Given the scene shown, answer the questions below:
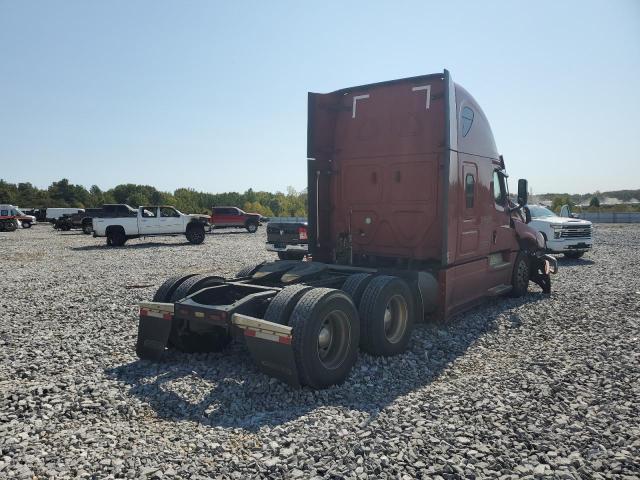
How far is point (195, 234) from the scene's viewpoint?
23.0m

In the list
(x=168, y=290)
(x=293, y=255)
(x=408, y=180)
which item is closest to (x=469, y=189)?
(x=408, y=180)

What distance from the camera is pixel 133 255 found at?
691 inches

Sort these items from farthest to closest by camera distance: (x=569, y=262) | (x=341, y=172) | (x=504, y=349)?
1. (x=569, y=262)
2. (x=341, y=172)
3. (x=504, y=349)

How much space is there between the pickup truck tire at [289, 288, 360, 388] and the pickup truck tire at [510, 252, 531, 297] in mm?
5534

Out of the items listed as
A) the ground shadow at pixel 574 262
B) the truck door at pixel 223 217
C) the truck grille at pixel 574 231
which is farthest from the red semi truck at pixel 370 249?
the truck door at pixel 223 217

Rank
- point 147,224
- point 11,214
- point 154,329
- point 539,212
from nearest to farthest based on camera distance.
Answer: point 154,329, point 539,212, point 147,224, point 11,214

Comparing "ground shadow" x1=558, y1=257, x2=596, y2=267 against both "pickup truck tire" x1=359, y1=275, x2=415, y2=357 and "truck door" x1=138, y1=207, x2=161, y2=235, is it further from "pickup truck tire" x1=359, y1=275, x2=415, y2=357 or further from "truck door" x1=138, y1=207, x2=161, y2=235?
"truck door" x1=138, y1=207, x2=161, y2=235

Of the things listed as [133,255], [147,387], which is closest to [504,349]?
[147,387]

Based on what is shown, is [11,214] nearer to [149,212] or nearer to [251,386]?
[149,212]

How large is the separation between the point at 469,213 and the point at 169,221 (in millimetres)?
18903

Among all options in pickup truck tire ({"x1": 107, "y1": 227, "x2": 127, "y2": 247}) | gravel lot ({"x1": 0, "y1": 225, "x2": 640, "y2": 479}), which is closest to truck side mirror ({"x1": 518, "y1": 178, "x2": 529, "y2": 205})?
gravel lot ({"x1": 0, "y1": 225, "x2": 640, "y2": 479})

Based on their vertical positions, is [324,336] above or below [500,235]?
below

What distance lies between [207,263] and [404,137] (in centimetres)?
1031

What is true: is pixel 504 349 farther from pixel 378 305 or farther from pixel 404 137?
pixel 404 137
